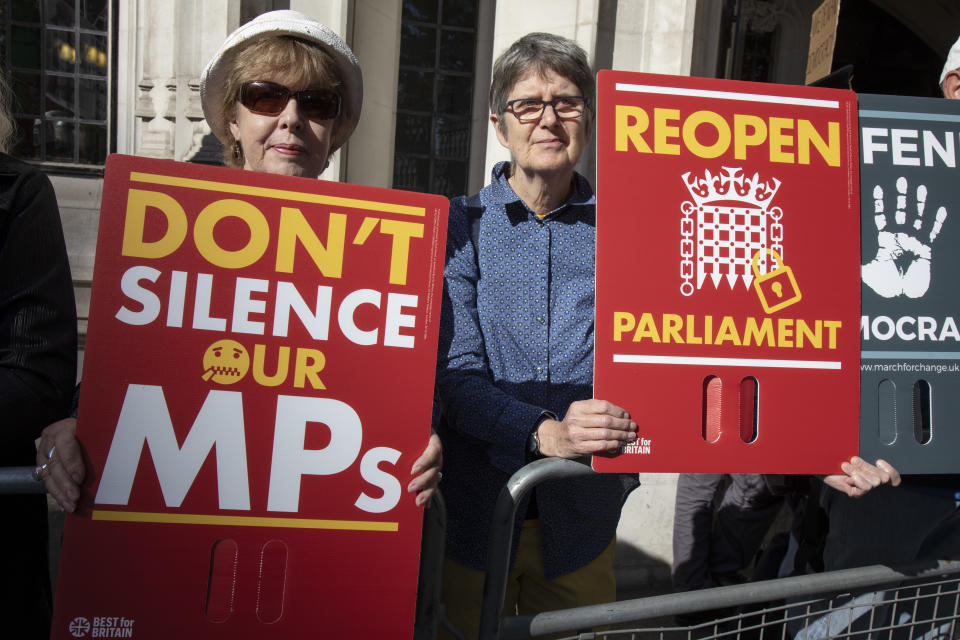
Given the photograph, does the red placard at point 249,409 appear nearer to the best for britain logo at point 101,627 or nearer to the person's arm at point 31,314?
the best for britain logo at point 101,627

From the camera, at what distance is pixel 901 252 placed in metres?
1.60

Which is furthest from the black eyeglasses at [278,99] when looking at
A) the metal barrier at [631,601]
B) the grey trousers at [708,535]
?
the grey trousers at [708,535]

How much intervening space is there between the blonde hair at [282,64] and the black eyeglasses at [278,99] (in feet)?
0.07

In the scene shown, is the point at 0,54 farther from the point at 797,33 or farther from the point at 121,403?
the point at 797,33

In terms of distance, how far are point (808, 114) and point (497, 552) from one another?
113 cm

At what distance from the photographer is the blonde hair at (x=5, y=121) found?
1.67 metres

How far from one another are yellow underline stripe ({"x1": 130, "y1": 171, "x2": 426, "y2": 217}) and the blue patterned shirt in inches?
17.5

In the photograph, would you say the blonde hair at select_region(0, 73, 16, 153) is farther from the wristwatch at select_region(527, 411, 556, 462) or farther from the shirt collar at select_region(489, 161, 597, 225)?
the wristwatch at select_region(527, 411, 556, 462)

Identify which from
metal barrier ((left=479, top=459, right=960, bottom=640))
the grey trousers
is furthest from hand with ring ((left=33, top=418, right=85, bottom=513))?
the grey trousers

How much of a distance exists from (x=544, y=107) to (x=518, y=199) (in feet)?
0.77

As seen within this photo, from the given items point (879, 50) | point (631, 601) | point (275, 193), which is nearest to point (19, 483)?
point (275, 193)

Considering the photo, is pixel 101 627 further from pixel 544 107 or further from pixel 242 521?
pixel 544 107

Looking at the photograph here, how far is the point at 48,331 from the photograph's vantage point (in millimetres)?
1476

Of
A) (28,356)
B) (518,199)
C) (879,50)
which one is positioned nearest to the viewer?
(28,356)
